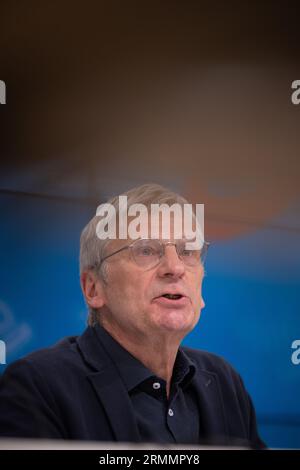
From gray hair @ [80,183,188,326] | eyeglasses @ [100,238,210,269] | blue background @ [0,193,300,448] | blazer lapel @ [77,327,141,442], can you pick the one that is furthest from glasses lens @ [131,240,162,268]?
blazer lapel @ [77,327,141,442]

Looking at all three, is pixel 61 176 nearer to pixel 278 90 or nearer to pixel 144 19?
pixel 144 19

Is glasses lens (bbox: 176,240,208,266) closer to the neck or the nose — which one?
the nose

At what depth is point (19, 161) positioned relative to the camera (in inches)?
94.6

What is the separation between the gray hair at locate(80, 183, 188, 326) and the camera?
2.29 metres

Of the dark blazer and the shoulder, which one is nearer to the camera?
the dark blazer

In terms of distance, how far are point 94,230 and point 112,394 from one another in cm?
61

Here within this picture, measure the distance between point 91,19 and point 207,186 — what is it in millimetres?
829

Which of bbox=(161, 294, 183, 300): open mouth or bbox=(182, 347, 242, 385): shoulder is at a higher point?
bbox=(161, 294, 183, 300): open mouth

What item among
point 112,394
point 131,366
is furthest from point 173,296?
point 112,394

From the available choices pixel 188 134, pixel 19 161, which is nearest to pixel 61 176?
pixel 19 161

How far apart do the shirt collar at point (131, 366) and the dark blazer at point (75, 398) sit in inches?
0.8

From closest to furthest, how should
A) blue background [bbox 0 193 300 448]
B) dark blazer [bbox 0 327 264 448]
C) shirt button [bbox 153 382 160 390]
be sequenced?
1. dark blazer [bbox 0 327 264 448]
2. shirt button [bbox 153 382 160 390]
3. blue background [bbox 0 193 300 448]

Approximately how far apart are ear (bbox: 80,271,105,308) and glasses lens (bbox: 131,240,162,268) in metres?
0.17

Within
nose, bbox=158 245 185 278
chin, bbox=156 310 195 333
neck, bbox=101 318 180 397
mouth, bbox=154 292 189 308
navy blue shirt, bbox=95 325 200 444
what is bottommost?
navy blue shirt, bbox=95 325 200 444
